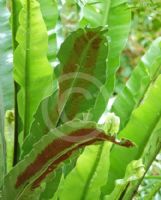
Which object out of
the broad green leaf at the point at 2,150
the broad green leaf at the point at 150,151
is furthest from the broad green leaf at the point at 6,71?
the broad green leaf at the point at 150,151

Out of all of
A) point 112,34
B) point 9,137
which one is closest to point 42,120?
point 9,137

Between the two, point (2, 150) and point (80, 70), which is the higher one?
point (80, 70)

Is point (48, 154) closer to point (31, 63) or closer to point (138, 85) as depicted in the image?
point (31, 63)

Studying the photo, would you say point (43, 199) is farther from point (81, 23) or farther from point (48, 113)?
point (81, 23)

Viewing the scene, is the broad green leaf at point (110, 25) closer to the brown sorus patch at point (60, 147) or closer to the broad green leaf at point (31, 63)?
the broad green leaf at point (31, 63)

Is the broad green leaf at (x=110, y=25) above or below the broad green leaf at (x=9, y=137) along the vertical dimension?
above

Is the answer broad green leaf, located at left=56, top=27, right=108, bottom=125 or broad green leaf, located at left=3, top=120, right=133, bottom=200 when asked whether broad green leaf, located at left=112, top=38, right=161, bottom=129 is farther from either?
broad green leaf, located at left=3, top=120, right=133, bottom=200

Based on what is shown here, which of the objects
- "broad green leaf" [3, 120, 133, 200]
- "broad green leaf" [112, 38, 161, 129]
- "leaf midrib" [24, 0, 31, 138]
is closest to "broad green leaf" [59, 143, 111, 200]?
"broad green leaf" [3, 120, 133, 200]
